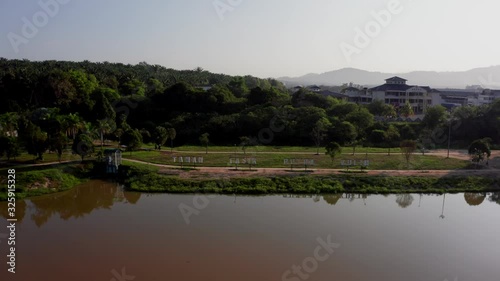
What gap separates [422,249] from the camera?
14.0 metres

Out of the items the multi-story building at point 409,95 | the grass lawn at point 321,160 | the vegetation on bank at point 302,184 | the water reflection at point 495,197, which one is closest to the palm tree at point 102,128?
the grass lawn at point 321,160

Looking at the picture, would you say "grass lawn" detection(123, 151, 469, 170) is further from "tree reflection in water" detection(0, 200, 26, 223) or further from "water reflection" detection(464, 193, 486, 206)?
"tree reflection in water" detection(0, 200, 26, 223)

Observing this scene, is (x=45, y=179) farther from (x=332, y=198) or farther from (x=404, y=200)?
(x=404, y=200)

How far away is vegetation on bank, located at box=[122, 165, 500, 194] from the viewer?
2062 cm

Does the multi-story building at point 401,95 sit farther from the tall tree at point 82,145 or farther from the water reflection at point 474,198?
the tall tree at point 82,145

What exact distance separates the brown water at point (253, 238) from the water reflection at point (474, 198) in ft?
0.32

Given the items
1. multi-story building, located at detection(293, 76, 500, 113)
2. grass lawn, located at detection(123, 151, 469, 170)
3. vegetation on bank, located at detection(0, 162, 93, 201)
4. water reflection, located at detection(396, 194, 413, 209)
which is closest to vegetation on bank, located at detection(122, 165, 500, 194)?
water reflection, located at detection(396, 194, 413, 209)

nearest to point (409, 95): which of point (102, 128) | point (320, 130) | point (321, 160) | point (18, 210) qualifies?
point (320, 130)

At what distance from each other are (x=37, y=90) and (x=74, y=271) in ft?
97.8

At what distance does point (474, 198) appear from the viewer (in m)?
21.0

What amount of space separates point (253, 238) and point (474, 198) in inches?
502

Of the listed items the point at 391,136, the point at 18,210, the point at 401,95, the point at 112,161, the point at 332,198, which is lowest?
the point at 18,210

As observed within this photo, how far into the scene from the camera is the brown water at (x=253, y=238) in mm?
12297

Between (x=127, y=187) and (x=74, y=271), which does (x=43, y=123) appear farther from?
(x=74, y=271)
